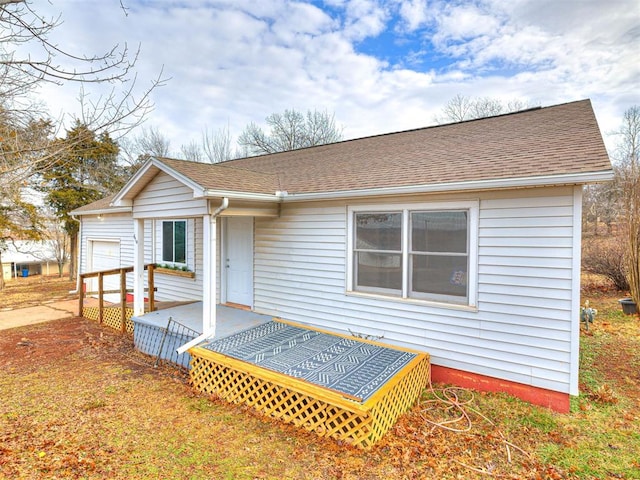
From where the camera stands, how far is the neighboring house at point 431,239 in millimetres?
4020

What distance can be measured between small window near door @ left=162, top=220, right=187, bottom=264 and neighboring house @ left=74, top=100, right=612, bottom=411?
1736mm

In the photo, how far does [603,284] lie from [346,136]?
18.1 meters

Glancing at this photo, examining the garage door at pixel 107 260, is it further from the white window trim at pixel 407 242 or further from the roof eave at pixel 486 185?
the white window trim at pixel 407 242

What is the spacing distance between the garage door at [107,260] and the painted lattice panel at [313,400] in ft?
25.3

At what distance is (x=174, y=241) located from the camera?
9.19m

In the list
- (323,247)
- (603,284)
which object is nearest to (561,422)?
(323,247)

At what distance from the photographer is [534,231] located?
4098 millimetres

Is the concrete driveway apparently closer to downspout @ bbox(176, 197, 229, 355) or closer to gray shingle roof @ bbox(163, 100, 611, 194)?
downspout @ bbox(176, 197, 229, 355)

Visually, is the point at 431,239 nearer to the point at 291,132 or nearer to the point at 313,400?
the point at 313,400

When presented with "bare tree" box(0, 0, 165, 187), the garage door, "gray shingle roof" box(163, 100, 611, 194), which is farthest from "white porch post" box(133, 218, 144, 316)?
the garage door

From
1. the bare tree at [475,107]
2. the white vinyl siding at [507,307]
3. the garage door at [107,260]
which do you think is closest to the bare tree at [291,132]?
the bare tree at [475,107]

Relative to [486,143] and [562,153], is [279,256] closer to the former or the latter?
[486,143]

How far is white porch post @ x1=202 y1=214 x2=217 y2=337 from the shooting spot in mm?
5273

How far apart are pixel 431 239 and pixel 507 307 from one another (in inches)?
52.7
